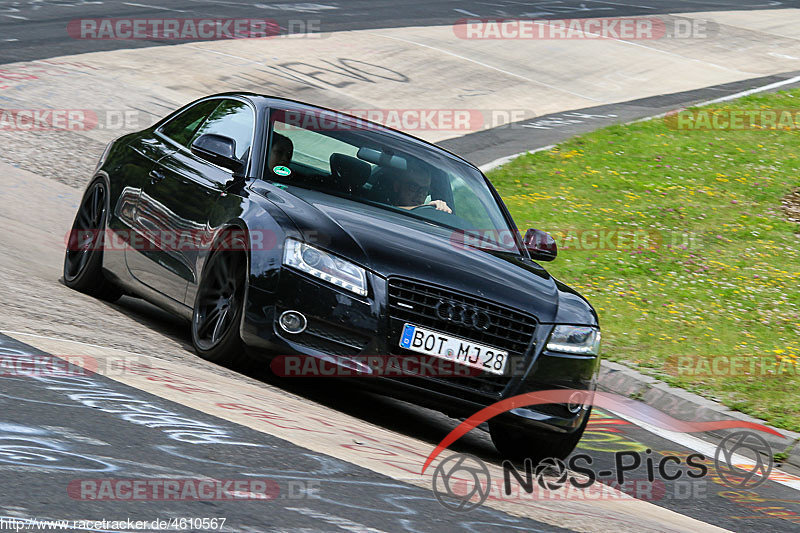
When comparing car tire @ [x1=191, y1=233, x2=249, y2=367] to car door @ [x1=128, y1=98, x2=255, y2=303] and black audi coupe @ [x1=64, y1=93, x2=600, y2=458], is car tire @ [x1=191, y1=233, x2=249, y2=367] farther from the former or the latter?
car door @ [x1=128, y1=98, x2=255, y2=303]

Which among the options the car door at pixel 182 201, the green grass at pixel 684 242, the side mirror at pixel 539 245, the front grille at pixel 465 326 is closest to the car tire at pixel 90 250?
the car door at pixel 182 201

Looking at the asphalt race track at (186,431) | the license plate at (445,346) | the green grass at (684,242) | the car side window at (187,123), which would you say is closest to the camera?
the asphalt race track at (186,431)

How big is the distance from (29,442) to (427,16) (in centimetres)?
2602

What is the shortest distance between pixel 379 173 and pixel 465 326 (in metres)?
1.66

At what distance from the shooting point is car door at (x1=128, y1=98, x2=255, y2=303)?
7.10 metres

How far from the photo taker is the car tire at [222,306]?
20.8 ft

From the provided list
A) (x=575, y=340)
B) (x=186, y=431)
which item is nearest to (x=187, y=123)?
(x=575, y=340)

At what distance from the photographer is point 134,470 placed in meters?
4.22

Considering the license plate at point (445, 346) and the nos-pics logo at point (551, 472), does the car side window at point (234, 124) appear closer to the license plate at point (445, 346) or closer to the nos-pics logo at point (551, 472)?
the license plate at point (445, 346)

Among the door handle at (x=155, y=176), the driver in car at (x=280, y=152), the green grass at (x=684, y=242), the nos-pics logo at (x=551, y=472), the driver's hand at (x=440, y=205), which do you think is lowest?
the green grass at (x=684, y=242)

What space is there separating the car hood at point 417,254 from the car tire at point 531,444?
641mm

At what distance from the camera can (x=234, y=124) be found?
7.71 metres

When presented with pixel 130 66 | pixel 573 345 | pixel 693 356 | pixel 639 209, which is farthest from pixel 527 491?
pixel 130 66

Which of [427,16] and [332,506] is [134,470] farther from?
[427,16]
